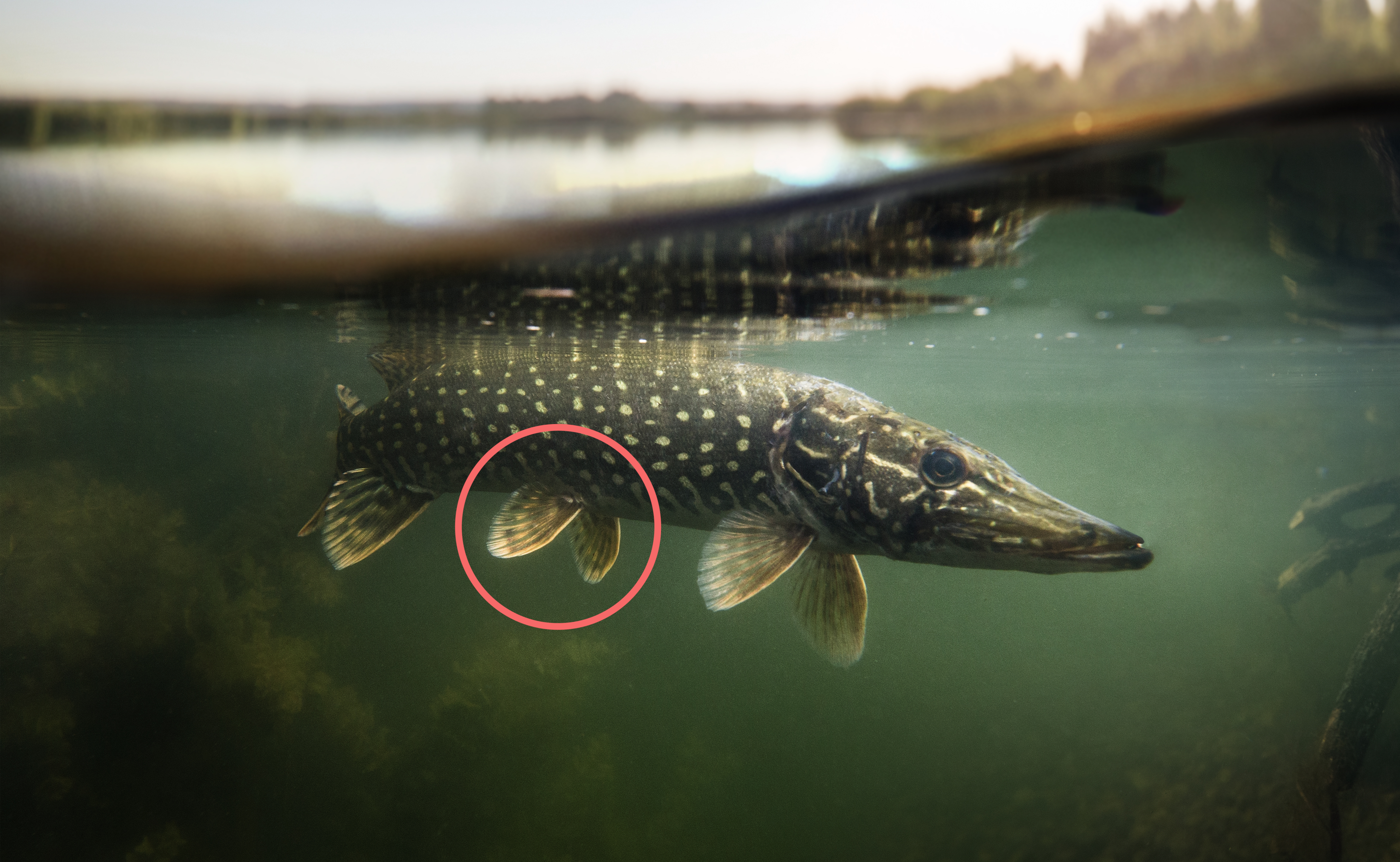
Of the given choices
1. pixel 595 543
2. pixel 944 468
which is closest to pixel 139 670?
pixel 595 543

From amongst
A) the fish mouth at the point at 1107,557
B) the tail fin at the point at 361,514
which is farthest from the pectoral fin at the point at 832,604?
the tail fin at the point at 361,514

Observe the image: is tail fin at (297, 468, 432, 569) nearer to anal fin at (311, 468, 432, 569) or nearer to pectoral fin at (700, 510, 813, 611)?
anal fin at (311, 468, 432, 569)

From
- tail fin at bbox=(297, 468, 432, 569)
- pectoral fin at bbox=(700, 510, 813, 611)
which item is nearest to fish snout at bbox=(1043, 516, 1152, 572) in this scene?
pectoral fin at bbox=(700, 510, 813, 611)

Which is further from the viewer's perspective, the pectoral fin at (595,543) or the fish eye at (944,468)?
the pectoral fin at (595,543)

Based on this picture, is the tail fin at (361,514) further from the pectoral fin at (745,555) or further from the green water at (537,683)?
the green water at (537,683)

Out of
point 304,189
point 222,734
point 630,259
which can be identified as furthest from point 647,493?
point 222,734

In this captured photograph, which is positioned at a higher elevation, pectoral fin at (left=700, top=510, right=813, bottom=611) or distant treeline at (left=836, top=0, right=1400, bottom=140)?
distant treeline at (left=836, top=0, right=1400, bottom=140)

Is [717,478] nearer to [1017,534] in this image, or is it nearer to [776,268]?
[1017,534]
